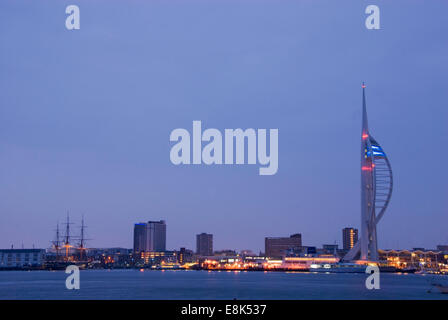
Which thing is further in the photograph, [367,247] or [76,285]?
[367,247]

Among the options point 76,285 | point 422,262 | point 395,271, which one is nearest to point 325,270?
point 395,271

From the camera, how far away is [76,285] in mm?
83000

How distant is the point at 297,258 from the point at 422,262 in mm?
48508

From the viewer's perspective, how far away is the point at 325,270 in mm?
160875
